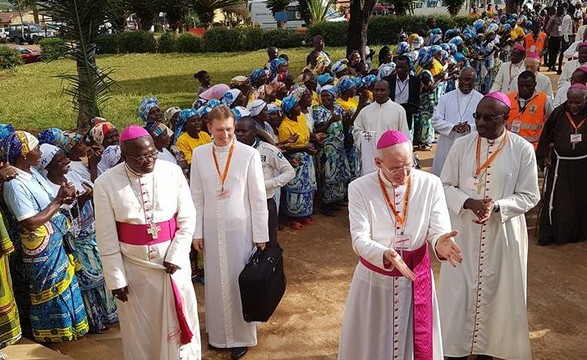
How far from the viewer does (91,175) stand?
18.2 ft

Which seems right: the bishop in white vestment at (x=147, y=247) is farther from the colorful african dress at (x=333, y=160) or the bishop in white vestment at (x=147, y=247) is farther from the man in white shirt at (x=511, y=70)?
the man in white shirt at (x=511, y=70)

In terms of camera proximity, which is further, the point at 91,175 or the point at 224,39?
the point at 224,39

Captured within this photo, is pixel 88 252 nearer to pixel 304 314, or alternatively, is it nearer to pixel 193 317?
pixel 193 317

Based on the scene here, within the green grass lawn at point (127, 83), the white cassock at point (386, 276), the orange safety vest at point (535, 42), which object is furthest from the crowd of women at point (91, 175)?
the orange safety vest at point (535, 42)

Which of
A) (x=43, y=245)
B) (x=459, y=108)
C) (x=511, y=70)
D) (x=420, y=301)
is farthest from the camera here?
(x=511, y=70)

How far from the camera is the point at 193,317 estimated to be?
4.18 m

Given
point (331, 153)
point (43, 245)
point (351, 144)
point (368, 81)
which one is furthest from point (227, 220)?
point (368, 81)

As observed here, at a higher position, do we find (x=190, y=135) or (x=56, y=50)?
(x=56, y=50)

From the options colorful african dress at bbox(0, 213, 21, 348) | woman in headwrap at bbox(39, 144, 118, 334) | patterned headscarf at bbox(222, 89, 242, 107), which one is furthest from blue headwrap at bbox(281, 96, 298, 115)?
colorful african dress at bbox(0, 213, 21, 348)

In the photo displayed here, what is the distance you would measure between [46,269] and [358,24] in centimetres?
1222

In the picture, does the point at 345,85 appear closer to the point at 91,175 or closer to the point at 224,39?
the point at 91,175

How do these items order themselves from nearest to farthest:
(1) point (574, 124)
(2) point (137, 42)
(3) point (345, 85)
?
A: (1) point (574, 124) < (3) point (345, 85) < (2) point (137, 42)

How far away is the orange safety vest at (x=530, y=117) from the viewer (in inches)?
270

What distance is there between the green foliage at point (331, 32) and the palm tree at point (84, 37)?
23.2 meters
